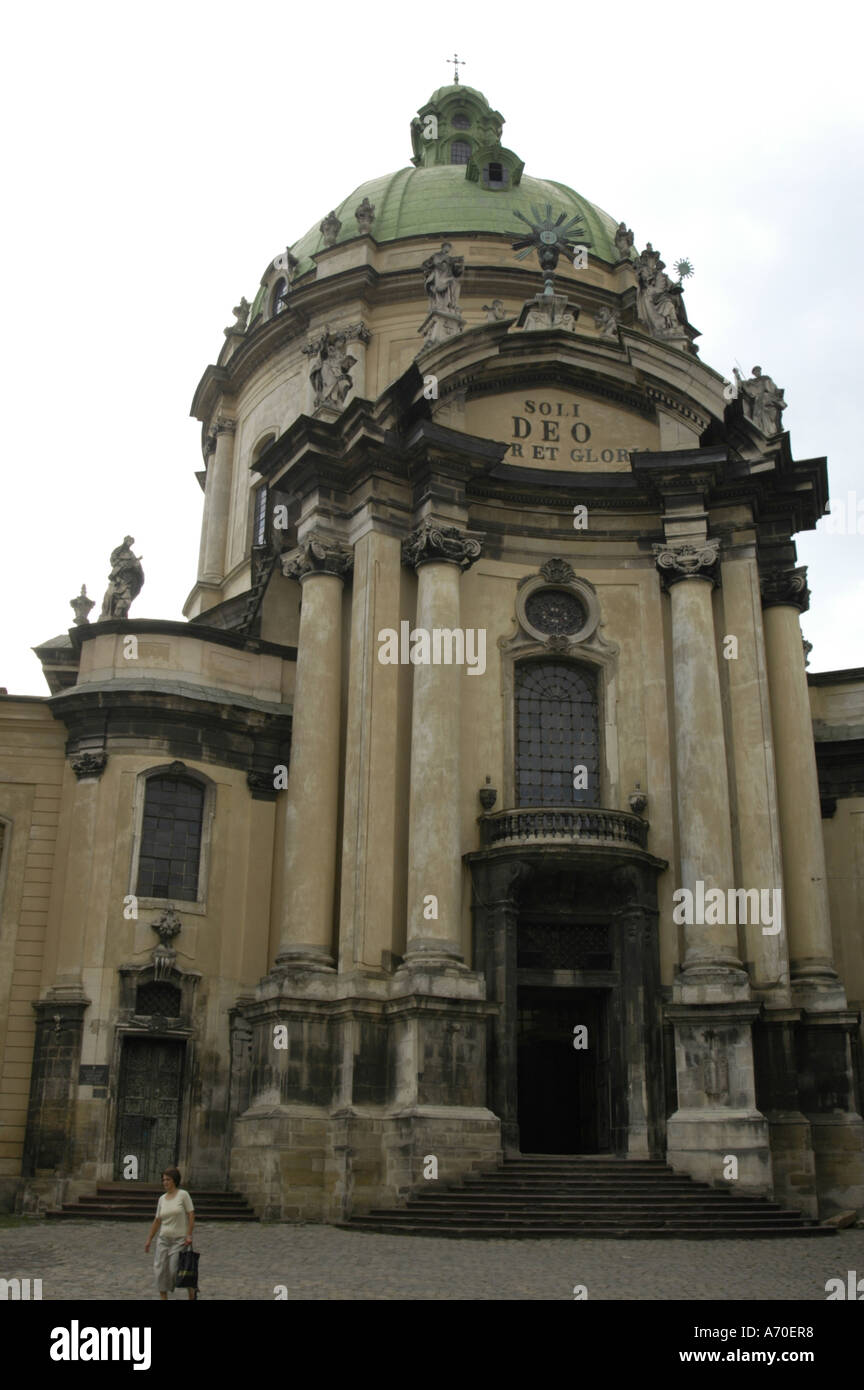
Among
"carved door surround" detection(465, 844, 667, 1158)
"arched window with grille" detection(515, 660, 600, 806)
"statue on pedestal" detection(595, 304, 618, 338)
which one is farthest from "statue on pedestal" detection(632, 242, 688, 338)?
"carved door surround" detection(465, 844, 667, 1158)

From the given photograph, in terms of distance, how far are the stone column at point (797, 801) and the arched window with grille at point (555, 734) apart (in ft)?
11.7

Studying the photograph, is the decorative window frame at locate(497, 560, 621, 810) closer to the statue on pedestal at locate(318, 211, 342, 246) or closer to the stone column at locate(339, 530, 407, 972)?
the stone column at locate(339, 530, 407, 972)

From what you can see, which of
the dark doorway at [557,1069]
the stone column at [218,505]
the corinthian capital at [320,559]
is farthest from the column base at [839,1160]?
the stone column at [218,505]

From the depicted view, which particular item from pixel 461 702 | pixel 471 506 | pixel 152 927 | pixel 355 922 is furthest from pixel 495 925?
pixel 471 506

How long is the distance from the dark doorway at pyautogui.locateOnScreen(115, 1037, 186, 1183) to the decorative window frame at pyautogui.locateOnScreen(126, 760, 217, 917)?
2.46m

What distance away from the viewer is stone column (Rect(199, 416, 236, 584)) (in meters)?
38.2

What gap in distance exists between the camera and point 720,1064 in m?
23.0

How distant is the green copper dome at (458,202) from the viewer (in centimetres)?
3762

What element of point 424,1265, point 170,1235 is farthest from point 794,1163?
point 170,1235

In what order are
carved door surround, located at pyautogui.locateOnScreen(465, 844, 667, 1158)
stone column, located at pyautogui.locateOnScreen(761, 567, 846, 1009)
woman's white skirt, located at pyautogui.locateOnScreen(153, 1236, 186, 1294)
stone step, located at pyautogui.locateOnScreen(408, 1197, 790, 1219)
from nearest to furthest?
woman's white skirt, located at pyautogui.locateOnScreen(153, 1236, 186, 1294), stone step, located at pyautogui.locateOnScreen(408, 1197, 790, 1219), carved door surround, located at pyautogui.locateOnScreen(465, 844, 667, 1158), stone column, located at pyautogui.locateOnScreen(761, 567, 846, 1009)

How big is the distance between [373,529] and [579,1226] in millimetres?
12992

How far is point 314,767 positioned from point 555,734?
5112 mm

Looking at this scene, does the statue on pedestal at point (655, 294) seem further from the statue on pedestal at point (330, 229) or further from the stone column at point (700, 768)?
the statue on pedestal at point (330, 229)

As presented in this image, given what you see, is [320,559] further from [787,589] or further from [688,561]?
[787,589]
